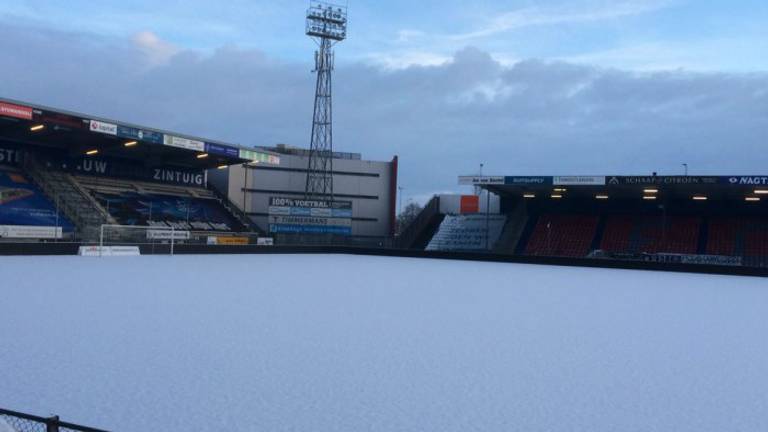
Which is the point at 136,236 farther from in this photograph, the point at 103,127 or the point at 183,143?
the point at 183,143

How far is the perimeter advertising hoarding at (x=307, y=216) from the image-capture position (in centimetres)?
4562

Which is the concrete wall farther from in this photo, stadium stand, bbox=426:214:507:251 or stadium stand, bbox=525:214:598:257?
stadium stand, bbox=525:214:598:257

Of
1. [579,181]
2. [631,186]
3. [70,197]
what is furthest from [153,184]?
[631,186]

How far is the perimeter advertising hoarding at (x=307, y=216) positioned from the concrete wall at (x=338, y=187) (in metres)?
8.72

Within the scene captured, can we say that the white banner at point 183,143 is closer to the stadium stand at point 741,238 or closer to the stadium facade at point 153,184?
the stadium facade at point 153,184

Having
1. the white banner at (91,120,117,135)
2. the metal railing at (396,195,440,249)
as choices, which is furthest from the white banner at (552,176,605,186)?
the white banner at (91,120,117,135)

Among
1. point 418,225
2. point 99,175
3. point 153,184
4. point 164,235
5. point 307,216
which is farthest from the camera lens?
point 418,225

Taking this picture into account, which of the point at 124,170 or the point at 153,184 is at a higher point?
the point at 124,170

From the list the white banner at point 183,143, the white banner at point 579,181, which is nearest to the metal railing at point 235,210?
the white banner at point 183,143

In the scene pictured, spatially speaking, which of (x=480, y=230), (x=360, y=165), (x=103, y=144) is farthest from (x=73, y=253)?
(x=480, y=230)

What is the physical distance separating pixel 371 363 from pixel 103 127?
33.7 m

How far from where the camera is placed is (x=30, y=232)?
33000 millimetres

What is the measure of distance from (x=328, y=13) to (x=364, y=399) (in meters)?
51.2

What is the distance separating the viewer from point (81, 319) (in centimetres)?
1123
